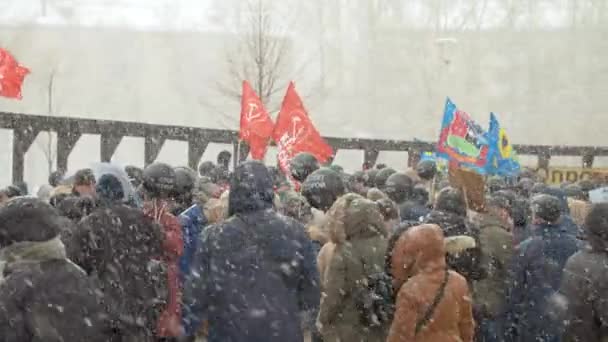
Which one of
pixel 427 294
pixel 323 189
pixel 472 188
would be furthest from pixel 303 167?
pixel 427 294

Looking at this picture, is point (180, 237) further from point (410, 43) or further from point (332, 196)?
point (410, 43)

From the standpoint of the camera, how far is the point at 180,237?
17.4 ft

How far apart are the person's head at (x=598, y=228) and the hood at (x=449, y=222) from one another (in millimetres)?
948

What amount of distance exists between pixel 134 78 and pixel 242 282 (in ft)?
90.7

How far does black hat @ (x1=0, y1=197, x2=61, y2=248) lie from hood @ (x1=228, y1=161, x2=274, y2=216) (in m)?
1.06

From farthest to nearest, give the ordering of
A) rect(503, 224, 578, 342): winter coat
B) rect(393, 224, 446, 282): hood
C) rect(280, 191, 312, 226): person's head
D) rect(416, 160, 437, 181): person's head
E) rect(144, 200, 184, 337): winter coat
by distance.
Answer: rect(416, 160, 437, 181): person's head
rect(280, 191, 312, 226): person's head
rect(503, 224, 578, 342): winter coat
rect(144, 200, 184, 337): winter coat
rect(393, 224, 446, 282): hood

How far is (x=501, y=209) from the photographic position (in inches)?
255

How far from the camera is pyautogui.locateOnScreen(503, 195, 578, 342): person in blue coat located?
5793 mm

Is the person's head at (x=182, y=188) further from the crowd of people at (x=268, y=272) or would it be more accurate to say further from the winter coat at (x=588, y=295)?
the winter coat at (x=588, y=295)

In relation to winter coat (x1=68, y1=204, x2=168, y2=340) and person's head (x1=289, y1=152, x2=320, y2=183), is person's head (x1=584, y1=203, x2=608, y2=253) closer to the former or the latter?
winter coat (x1=68, y1=204, x2=168, y2=340)

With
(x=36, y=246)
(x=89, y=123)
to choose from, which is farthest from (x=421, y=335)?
(x=89, y=123)

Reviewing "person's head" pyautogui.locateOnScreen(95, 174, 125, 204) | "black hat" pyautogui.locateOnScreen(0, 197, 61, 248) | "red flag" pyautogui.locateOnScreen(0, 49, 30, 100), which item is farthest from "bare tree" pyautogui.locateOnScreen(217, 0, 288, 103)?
"black hat" pyautogui.locateOnScreen(0, 197, 61, 248)

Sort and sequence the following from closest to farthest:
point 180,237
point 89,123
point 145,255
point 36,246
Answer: point 36,246
point 145,255
point 180,237
point 89,123

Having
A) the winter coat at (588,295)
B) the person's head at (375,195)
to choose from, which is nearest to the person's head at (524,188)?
the person's head at (375,195)
